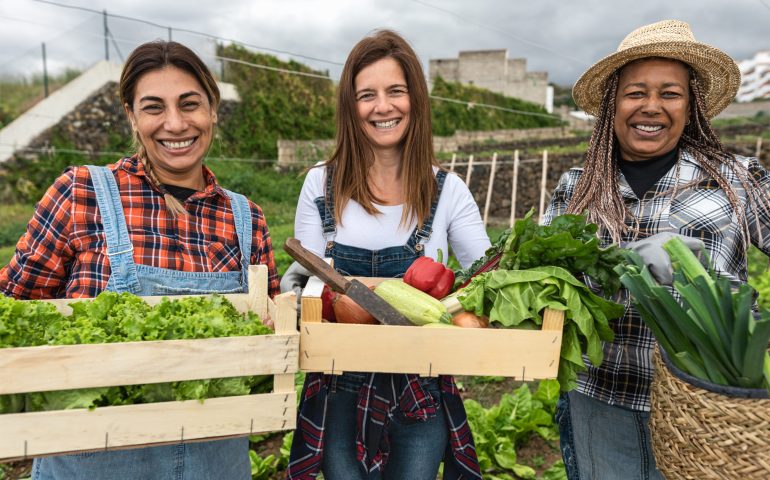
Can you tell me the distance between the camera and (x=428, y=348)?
6.40 feet

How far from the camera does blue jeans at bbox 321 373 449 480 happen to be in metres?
2.67

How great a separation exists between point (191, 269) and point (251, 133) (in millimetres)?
21522

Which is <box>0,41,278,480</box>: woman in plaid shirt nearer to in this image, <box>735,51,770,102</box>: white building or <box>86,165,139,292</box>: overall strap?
<box>86,165,139,292</box>: overall strap

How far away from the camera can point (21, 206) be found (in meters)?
16.3

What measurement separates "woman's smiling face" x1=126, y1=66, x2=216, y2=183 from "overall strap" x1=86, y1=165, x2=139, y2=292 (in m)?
0.26

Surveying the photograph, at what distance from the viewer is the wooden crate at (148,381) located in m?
1.70

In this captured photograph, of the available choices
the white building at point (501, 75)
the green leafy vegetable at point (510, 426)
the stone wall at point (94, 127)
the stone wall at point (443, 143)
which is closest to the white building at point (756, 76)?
the white building at point (501, 75)

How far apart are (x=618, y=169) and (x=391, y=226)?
3.89 feet

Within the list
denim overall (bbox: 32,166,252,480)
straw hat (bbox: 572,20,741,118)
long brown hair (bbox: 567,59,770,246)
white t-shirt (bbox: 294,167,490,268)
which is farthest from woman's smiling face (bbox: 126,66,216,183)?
straw hat (bbox: 572,20,741,118)

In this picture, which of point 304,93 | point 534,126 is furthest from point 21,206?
point 534,126

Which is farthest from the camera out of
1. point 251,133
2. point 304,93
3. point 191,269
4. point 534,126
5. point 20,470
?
point 534,126

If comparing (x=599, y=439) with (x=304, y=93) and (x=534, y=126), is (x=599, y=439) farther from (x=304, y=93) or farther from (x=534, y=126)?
(x=534, y=126)

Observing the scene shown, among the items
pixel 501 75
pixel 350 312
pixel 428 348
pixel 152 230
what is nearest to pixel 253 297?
pixel 350 312

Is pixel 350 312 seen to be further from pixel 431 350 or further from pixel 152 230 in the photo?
pixel 152 230
